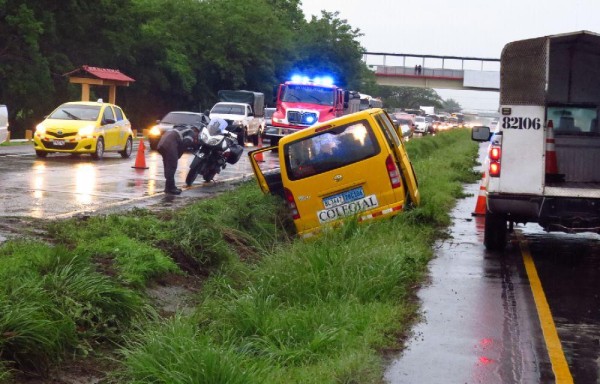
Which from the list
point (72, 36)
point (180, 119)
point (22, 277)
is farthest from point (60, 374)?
point (72, 36)

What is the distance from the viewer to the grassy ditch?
6.95 metres

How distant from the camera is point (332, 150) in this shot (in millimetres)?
13984

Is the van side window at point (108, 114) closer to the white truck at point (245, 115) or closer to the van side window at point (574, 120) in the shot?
the white truck at point (245, 115)

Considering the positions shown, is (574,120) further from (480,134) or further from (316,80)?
(316,80)

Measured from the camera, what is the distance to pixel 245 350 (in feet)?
24.3

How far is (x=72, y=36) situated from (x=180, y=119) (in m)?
15.5

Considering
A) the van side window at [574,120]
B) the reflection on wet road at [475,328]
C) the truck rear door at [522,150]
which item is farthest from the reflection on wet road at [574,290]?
the van side window at [574,120]

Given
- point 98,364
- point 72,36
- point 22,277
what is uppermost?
point 72,36

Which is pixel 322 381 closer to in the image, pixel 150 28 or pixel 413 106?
pixel 150 28

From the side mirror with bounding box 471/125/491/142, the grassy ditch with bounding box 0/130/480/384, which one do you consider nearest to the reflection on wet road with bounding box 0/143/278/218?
the grassy ditch with bounding box 0/130/480/384

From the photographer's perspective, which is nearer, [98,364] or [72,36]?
[98,364]

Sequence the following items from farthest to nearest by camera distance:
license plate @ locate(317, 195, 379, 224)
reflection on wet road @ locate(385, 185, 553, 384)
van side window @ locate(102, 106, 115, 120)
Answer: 1. van side window @ locate(102, 106, 115, 120)
2. license plate @ locate(317, 195, 379, 224)
3. reflection on wet road @ locate(385, 185, 553, 384)

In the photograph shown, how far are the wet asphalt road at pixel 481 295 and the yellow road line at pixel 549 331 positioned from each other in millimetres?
16

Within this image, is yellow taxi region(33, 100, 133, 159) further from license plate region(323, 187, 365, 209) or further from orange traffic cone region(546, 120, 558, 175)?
orange traffic cone region(546, 120, 558, 175)
